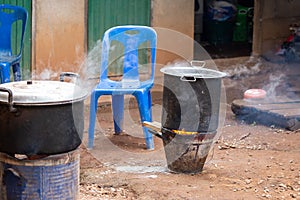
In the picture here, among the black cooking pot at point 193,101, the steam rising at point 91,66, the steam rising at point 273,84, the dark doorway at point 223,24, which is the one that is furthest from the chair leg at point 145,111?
the dark doorway at point 223,24

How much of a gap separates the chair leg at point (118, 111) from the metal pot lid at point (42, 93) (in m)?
2.46

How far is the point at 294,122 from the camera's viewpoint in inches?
296

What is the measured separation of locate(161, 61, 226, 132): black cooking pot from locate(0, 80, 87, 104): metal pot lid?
1.26m

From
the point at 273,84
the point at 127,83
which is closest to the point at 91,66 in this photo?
the point at 127,83

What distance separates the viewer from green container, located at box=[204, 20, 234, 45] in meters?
13.4

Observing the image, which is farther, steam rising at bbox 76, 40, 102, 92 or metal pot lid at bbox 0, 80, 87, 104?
steam rising at bbox 76, 40, 102, 92

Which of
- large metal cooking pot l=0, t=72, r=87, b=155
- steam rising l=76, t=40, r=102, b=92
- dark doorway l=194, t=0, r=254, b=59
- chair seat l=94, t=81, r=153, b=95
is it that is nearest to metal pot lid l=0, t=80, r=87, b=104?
large metal cooking pot l=0, t=72, r=87, b=155

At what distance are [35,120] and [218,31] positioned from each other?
31.1 feet

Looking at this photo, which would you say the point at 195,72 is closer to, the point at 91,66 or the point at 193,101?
the point at 193,101

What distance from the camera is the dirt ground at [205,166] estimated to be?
18.0 ft

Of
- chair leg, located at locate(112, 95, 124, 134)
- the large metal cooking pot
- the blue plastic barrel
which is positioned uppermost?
the large metal cooking pot

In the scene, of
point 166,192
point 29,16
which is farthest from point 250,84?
point 166,192

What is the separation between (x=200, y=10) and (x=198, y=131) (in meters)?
8.09

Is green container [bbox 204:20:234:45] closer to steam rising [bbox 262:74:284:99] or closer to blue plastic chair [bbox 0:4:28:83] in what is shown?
steam rising [bbox 262:74:284:99]
